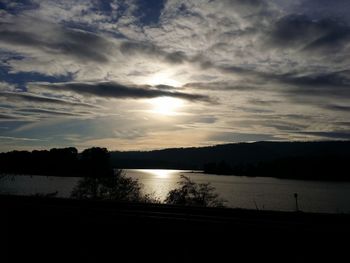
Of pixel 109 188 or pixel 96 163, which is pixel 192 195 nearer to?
pixel 109 188

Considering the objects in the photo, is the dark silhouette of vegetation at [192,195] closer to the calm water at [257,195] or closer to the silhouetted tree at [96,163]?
the calm water at [257,195]

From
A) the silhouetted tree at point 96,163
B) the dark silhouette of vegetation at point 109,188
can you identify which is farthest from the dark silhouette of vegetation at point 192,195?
the silhouetted tree at point 96,163

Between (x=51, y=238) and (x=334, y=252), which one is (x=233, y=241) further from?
(x=51, y=238)

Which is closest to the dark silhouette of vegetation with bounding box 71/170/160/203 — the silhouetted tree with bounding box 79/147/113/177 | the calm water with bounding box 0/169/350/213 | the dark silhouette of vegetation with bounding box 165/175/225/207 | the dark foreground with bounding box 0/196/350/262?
the silhouetted tree with bounding box 79/147/113/177

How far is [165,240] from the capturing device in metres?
10.1

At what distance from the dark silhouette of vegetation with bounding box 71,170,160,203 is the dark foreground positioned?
82.2 feet

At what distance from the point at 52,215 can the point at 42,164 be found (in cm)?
12019

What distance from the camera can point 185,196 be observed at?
34.6 m

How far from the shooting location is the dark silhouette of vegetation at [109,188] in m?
37.6

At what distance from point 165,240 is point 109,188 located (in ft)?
94.6

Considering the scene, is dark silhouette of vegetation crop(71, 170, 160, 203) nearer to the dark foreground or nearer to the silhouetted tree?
the silhouetted tree

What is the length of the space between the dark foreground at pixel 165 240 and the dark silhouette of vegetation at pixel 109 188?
2506cm

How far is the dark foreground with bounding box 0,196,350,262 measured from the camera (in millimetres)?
9078

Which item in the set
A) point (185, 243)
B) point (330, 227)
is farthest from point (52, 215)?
point (330, 227)
